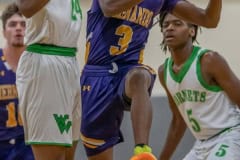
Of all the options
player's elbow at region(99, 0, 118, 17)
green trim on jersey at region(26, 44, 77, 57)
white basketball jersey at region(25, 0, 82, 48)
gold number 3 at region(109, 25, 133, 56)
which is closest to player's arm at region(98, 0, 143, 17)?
player's elbow at region(99, 0, 118, 17)

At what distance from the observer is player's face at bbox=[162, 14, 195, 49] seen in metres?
3.60

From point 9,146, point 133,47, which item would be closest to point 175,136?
point 133,47

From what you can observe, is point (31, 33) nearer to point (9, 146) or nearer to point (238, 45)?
point (9, 146)

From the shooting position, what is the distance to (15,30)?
12.0ft

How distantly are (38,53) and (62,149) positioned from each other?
418mm

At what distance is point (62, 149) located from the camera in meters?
2.80

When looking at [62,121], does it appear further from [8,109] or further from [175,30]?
[175,30]

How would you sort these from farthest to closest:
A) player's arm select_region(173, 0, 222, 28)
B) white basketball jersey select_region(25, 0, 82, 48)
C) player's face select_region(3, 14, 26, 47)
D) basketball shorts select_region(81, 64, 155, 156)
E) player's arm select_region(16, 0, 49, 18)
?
player's face select_region(3, 14, 26, 47) < basketball shorts select_region(81, 64, 155, 156) < player's arm select_region(173, 0, 222, 28) < white basketball jersey select_region(25, 0, 82, 48) < player's arm select_region(16, 0, 49, 18)

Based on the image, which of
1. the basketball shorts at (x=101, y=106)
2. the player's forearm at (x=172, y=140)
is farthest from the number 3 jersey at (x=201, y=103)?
the basketball shorts at (x=101, y=106)

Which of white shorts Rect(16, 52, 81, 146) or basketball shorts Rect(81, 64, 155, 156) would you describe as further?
basketball shorts Rect(81, 64, 155, 156)

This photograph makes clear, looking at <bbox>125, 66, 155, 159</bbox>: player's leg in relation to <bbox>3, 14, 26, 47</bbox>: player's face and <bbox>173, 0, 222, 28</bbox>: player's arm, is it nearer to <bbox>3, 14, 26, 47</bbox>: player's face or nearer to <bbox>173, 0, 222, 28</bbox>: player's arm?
<bbox>173, 0, 222, 28</bbox>: player's arm

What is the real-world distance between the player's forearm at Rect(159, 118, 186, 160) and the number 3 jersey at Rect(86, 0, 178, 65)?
1.85 feet

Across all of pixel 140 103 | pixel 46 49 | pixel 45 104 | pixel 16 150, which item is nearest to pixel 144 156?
pixel 140 103

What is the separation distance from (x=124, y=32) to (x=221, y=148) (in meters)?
0.78
